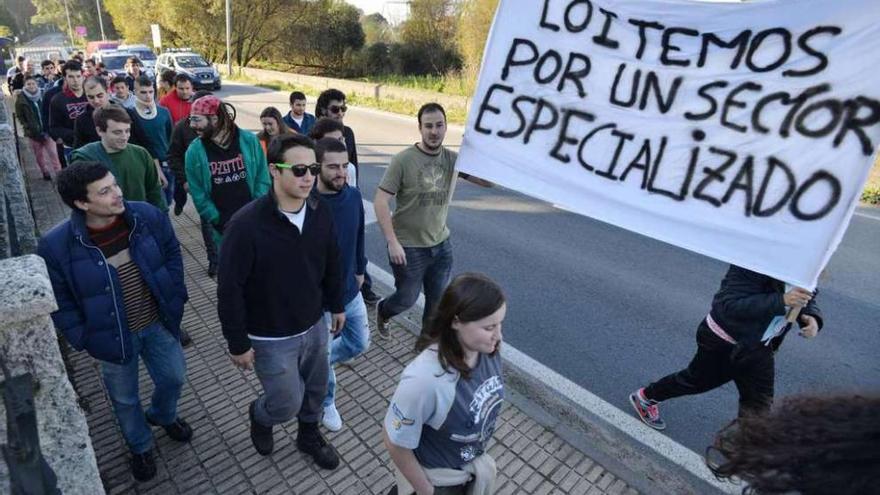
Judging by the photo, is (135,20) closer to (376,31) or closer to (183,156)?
(376,31)

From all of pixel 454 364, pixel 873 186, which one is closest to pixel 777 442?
pixel 454 364

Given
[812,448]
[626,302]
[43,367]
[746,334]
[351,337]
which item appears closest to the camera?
[812,448]

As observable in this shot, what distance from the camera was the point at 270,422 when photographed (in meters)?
2.94

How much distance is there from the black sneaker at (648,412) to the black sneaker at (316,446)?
204cm

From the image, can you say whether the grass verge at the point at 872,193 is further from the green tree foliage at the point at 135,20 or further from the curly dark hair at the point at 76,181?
the green tree foliage at the point at 135,20

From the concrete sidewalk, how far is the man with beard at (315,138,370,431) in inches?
10.9

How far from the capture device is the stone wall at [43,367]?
1707 millimetres

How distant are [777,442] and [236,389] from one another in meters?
3.43

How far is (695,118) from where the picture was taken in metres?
2.37

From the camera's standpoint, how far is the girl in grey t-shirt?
1.86 metres

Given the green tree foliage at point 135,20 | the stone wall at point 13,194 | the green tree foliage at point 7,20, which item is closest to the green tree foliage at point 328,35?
the green tree foliage at point 135,20

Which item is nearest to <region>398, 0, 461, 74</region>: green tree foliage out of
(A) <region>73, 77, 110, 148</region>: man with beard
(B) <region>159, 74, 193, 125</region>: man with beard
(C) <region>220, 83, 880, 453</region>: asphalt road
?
(B) <region>159, 74, 193, 125</region>: man with beard

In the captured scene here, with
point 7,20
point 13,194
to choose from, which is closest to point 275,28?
point 13,194

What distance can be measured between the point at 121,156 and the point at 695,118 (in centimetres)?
401
